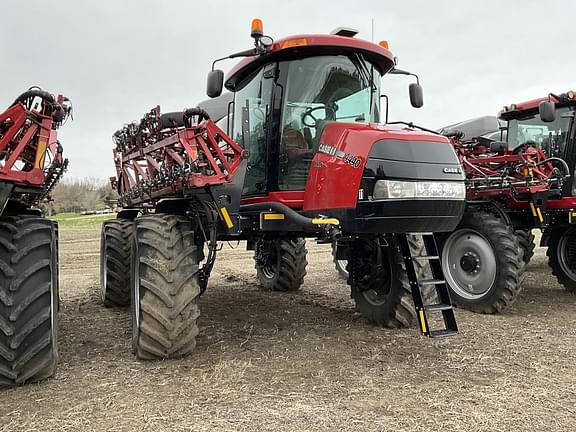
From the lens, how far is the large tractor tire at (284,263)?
26.9ft

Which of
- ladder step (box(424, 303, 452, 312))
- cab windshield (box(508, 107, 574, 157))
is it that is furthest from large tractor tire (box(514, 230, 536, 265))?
ladder step (box(424, 303, 452, 312))

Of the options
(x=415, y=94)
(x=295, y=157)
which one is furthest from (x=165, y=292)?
(x=415, y=94)

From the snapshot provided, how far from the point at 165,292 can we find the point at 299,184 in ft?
A: 5.08

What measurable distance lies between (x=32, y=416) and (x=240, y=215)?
7.96 ft

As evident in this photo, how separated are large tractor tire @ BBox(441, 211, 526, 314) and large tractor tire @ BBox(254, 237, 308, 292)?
2.23 m

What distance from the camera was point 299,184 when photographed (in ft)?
15.9

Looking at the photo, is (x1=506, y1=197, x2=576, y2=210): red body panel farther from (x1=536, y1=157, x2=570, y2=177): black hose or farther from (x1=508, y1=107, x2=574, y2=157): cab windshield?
(x1=508, y1=107, x2=574, y2=157): cab windshield

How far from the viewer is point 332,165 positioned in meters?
4.41

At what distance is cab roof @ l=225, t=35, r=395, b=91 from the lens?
4.64 m

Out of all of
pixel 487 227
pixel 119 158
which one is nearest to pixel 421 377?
pixel 487 227

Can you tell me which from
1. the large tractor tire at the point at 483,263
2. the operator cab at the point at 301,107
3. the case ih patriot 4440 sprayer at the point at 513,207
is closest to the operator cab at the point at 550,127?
the case ih patriot 4440 sprayer at the point at 513,207

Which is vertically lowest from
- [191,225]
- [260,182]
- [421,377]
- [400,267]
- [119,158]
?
[421,377]

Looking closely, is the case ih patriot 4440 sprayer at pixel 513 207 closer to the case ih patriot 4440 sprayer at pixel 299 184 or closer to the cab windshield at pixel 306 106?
the case ih patriot 4440 sprayer at pixel 299 184

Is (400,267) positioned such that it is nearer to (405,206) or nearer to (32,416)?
(405,206)
